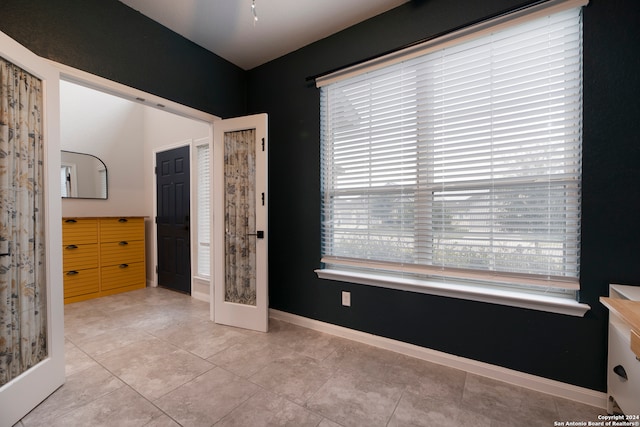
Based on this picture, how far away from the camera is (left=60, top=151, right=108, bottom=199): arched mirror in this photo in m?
3.67

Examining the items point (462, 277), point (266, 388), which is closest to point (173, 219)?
point (266, 388)

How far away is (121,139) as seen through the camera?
13.7 ft

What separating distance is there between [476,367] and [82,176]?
511cm

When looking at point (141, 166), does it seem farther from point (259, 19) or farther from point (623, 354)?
point (623, 354)

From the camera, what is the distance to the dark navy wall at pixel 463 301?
1.50 m

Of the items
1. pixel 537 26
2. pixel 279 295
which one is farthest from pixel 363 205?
pixel 537 26

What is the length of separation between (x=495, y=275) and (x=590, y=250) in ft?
1.67

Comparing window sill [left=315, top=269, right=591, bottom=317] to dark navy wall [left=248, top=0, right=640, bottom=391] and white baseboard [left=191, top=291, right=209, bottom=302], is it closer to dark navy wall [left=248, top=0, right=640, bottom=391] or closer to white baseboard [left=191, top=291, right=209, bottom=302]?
dark navy wall [left=248, top=0, right=640, bottom=391]

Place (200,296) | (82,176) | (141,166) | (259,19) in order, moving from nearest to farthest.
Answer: (259,19)
(200,296)
(82,176)
(141,166)

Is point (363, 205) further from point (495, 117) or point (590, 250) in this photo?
point (590, 250)

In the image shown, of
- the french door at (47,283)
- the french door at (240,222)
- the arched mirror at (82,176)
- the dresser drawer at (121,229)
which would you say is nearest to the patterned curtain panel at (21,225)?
the french door at (47,283)

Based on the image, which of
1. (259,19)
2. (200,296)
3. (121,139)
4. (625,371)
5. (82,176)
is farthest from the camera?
(121,139)

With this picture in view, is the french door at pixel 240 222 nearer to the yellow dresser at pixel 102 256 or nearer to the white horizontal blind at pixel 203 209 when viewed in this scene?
the white horizontal blind at pixel 203 209

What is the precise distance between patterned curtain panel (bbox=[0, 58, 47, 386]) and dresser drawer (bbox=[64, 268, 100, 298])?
2.17 m
